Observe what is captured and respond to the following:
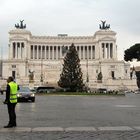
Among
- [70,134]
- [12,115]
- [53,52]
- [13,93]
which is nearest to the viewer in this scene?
[70,134]

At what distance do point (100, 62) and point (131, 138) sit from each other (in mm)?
156751

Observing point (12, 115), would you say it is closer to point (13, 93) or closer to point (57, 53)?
point (13, 93)

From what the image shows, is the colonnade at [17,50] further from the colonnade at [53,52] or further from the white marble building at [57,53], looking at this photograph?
the colonnade at [53,52]

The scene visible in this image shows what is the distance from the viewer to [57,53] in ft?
586

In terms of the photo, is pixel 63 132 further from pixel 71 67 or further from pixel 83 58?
pixel 83 58

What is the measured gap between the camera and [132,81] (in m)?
146

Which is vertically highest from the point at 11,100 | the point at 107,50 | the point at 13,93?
the point at 107,50

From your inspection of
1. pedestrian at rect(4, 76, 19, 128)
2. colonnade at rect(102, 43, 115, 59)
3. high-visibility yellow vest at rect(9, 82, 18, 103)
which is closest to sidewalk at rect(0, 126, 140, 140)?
pedestrian at rect(4, 76, 19, 128)

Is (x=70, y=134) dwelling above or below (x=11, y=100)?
below

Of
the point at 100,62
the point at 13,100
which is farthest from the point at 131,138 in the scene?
the point at 100,62

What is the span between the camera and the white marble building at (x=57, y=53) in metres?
168

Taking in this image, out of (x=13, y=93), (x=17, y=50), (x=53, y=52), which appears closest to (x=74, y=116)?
(x=13, y=93)

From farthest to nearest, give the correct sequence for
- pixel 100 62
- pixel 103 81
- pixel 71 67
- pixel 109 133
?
pixel 100 62 → pixel 103 81 → pixel 71 67 → pixel 109 133

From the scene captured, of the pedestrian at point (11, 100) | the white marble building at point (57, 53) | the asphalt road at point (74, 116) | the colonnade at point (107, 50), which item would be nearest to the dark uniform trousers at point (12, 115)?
the pedestrian at point (11, 100)
